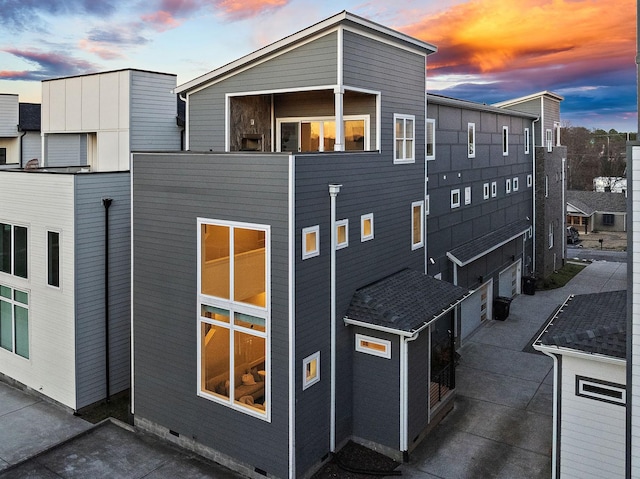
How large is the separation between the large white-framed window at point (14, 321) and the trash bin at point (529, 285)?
64.1 feet

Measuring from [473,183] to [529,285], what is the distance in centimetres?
753

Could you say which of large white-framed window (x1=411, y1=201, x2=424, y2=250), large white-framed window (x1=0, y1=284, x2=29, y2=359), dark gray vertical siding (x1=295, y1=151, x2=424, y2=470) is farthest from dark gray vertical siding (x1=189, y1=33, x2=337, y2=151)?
large white-framed window (x1=0, y1=284, x2=29, y2=359)

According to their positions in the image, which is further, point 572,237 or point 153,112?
point 572,237

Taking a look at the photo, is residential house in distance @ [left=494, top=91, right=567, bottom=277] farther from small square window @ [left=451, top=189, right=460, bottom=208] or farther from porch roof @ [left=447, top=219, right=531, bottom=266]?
small square window @ [left=451, top=189, right=460, bottom=208]

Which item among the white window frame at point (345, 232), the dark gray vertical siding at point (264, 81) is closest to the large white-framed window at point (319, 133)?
the dark gray vertical siding at point (264, 81)

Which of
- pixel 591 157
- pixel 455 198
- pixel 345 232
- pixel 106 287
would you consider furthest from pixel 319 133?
pixel 591 157

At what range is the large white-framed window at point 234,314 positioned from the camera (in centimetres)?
952

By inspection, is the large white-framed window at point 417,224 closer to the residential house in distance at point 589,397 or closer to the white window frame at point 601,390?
the residential house in distance at point 589,397

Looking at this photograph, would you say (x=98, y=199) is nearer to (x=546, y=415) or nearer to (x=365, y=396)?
(x=365, y=396)

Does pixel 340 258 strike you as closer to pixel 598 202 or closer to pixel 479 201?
pixel 479 201

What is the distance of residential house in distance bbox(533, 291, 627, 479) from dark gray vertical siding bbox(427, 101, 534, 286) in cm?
684

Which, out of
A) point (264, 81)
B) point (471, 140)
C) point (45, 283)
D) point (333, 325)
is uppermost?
point (264, 81)

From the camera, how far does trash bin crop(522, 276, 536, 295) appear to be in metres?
23.8

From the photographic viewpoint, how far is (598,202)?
4816 centimetres
